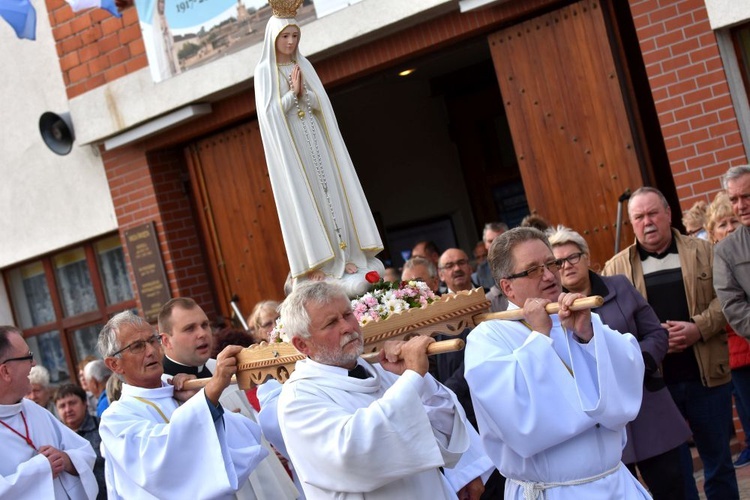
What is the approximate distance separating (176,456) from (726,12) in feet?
16.9

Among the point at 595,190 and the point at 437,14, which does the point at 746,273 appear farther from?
the point at 437,14

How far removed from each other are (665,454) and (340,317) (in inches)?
93.7

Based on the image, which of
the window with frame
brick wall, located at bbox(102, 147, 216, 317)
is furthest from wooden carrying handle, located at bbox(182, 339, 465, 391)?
the window with frame

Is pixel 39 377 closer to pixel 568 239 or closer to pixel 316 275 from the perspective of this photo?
pixel 316 275

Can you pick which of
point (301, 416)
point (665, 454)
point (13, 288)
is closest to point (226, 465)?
point (301, 416)

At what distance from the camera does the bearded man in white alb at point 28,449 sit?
5922 mm

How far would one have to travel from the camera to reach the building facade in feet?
28.4

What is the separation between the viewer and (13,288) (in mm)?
13820

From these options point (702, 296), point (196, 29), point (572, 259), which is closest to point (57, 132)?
point (196, 29)

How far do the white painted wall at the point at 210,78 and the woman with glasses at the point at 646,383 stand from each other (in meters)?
3.57

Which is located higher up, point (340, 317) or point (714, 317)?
point (340, 317)

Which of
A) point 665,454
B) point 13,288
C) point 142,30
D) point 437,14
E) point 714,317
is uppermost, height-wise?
point 142,30

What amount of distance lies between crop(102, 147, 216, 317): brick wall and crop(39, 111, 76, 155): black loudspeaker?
0.46 metres

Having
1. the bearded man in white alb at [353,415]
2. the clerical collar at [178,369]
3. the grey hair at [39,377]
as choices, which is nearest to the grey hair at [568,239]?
the bearded man in white alb at [353,415]
